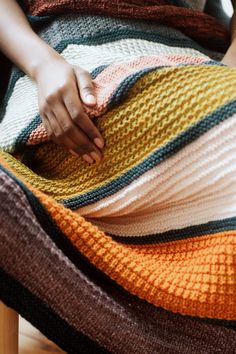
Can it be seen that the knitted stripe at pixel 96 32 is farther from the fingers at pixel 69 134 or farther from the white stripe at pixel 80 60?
the fingers at pixel 69 134

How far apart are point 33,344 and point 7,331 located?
27 cm

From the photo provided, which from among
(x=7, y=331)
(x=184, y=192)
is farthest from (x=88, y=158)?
(x=7, y=331)

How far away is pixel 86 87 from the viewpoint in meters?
0.61

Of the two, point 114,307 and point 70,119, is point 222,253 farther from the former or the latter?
point 70,119

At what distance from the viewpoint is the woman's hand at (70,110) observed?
2.00 ft

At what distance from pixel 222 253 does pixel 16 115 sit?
0.33 metres

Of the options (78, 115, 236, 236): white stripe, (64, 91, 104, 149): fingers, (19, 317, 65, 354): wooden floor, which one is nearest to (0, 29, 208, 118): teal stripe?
(64, 91, 104, 149): fingers

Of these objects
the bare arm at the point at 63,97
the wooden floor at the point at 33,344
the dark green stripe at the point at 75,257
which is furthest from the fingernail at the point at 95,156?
the wooden floor at the point at 33,344

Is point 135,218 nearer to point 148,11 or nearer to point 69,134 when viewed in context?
point 69,134

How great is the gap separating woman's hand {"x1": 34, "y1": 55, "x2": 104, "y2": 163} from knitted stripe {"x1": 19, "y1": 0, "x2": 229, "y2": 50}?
0.36 feet

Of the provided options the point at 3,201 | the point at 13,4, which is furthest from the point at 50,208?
the point at 13,4

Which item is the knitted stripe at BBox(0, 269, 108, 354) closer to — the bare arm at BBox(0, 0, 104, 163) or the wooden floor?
the bare arm at BBox(0, 0, 104, 163)

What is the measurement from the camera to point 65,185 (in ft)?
2.09

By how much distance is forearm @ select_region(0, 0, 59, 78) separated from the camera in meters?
0.67
